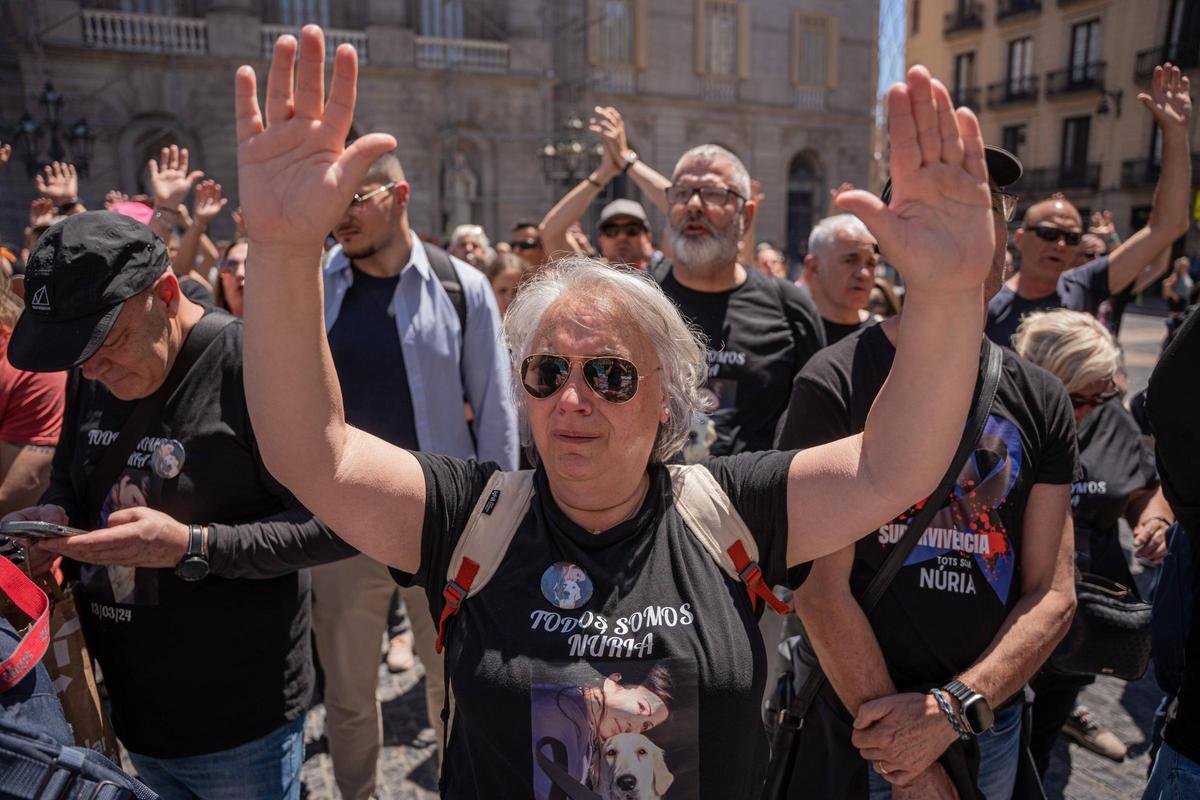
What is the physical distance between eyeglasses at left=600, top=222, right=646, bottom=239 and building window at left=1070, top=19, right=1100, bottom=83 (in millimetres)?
28372

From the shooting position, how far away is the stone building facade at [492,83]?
16.2 m

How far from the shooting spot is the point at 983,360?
1.84 metres

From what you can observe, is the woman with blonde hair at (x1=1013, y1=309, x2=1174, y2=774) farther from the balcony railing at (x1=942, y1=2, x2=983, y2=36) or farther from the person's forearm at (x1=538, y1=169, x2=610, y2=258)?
the balcony railing at (x1=942, y1=2, x2=983, y2=36)

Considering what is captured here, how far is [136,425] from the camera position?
1.90 m

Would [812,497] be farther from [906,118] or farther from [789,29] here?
[789,29]

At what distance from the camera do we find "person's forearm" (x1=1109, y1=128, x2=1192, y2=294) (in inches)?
128

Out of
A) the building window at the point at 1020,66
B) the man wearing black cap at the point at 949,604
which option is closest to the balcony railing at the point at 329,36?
the man wearing black cap at the point at 949,604

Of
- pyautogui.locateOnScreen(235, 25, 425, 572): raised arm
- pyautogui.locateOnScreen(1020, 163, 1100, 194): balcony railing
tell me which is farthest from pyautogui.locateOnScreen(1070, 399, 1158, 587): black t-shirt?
pyautogui.locateOnScreen(1020, 163, 1100, 194): balcony railing

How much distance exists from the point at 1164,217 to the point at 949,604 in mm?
2732

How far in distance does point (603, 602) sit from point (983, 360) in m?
1.07

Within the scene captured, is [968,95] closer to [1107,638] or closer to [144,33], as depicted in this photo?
[144,33]

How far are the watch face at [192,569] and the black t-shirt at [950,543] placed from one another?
139cm

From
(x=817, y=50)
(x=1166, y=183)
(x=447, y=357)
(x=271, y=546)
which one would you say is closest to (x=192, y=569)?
(x=271, y=546)

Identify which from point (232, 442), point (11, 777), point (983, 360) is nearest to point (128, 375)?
point (232, 442)
